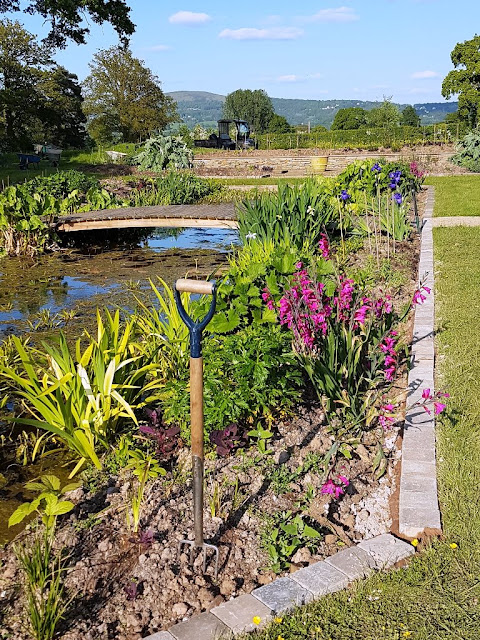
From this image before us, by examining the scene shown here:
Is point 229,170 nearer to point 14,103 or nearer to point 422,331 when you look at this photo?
point 14,103

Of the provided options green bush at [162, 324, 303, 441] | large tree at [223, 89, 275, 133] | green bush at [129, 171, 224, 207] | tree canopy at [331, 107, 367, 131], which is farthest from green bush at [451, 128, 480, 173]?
large tree at [223, 89, 275, 133]

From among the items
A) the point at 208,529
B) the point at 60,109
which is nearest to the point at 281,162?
the point at 60,109

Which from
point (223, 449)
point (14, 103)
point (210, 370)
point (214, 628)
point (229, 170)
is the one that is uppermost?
point (14, 103)

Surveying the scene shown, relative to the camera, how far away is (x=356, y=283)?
13.1 feet

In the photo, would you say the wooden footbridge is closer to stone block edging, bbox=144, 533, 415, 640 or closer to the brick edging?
the brick edging

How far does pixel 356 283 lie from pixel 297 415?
121cm

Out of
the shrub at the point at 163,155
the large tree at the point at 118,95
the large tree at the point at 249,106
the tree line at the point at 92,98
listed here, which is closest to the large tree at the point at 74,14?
the shrub at the point at 163,155

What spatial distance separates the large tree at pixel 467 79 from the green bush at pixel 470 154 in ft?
46.0

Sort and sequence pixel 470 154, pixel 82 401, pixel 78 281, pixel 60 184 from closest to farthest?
pixel 82 401
pixel 78 281
pixel 60 184
pixel 470 154

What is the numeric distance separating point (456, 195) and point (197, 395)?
11047 millimetres

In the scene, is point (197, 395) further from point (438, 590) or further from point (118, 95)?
point (118, 95)

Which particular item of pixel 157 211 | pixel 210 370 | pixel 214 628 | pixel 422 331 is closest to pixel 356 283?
pixel 422 331

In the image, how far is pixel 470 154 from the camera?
17406 millimetres

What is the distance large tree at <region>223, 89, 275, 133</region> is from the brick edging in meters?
72.5
